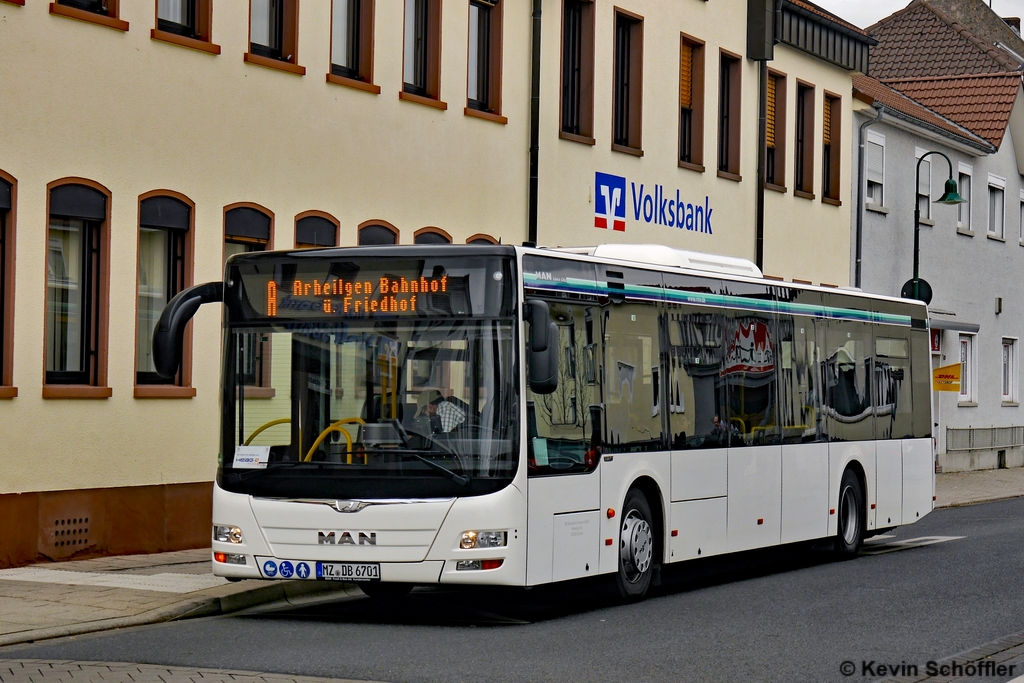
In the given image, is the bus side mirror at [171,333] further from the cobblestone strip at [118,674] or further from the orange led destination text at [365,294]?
the cobblestone strip at [118,674]

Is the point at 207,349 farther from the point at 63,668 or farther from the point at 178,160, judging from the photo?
the point at 63,668

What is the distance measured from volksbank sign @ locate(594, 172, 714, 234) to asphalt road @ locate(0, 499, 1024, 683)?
33.2ft

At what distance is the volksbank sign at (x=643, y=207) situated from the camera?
24688mm

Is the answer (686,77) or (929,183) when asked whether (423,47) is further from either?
(929,183)

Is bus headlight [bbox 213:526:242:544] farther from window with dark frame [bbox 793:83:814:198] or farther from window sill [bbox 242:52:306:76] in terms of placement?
window with dark frame [bbox 793:83:814:198]

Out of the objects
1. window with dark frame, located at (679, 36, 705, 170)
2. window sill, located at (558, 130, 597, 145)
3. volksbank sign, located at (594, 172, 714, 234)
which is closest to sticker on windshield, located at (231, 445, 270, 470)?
window sill, located at (558, 130, 597, 145)

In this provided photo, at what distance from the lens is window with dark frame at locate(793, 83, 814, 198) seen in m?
32.0

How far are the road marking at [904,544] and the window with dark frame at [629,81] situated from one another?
336 inches

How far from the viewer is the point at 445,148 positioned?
68.7 feet

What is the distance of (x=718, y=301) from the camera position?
14.5 m

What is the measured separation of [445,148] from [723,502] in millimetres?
8190

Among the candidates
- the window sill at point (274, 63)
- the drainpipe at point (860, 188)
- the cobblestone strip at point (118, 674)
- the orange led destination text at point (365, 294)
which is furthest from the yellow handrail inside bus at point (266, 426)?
the drainpipe at point (860, 188)

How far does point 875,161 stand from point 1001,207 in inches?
344

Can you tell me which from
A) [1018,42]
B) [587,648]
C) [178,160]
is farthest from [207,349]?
[1018,42]
